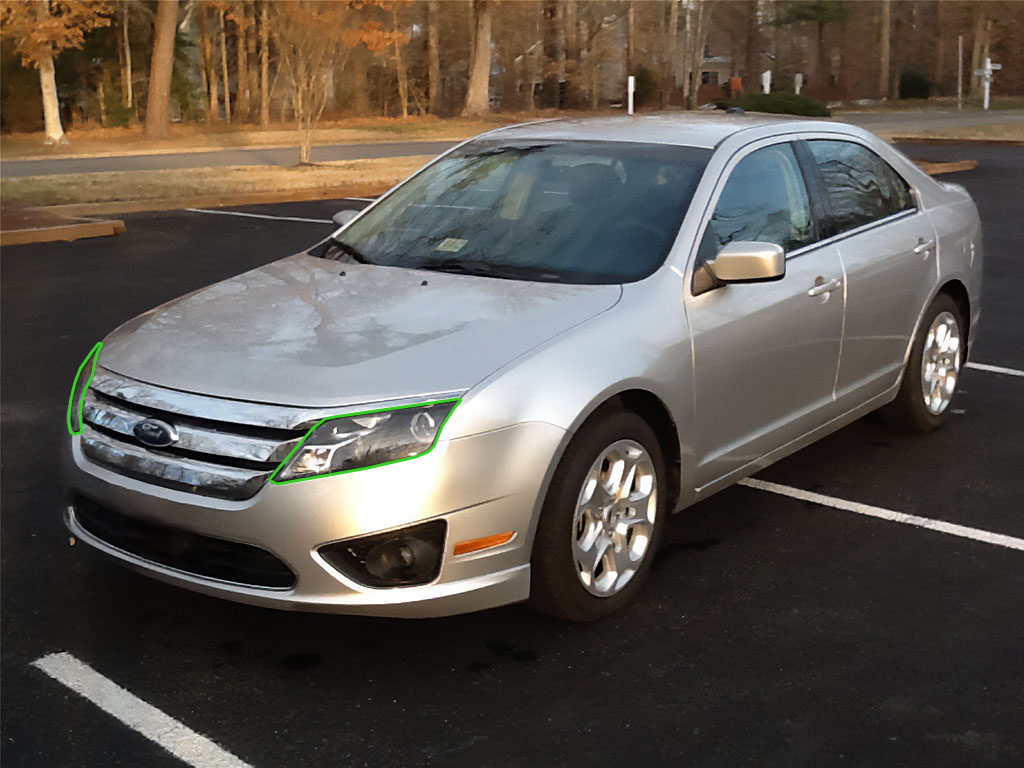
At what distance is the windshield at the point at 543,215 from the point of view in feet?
16.0

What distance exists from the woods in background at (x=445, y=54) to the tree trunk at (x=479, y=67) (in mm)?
61

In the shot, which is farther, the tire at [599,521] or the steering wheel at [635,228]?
the steering wheel at [635,228]

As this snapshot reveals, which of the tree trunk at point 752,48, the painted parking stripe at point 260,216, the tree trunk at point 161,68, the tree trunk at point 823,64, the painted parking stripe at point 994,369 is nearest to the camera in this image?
the painted parking stripe at point 994,369

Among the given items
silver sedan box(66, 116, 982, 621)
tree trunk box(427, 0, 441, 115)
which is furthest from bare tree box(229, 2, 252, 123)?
silver sedan box(66, 116, 982, 621)

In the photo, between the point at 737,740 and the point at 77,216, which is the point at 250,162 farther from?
the point at 737,740

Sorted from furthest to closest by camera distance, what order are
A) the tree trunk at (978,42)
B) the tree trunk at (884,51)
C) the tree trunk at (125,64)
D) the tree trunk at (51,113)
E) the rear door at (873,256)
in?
1. the tree trunk at (884,51)
2. the tree trunk at (978,42)
3. the tree trunk at (125,64)
4. the tree trunk at (51,113)
5. the rear door at (873,256)

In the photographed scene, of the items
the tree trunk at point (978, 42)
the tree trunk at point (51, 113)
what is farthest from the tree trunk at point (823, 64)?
the tree trunk at point (51, 113)

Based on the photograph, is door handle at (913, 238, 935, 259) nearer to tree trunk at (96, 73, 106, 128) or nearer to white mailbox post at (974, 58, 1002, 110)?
white mailbox post at (974, 58, 1002, 110)

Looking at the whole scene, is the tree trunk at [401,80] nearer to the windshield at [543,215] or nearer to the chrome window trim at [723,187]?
the windshield at [543,215]

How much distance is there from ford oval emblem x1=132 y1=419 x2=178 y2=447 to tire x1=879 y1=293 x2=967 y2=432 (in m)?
3.82

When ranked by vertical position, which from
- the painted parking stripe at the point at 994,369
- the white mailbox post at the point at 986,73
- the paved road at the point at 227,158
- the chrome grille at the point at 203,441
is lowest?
the painted parking stripe at the point at 994,369

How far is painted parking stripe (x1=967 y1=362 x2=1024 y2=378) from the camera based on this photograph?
8039mm

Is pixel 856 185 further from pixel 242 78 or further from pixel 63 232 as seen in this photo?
pixel 242 78

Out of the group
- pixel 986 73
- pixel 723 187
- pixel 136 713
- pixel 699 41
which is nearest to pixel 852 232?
pixel 723 187
